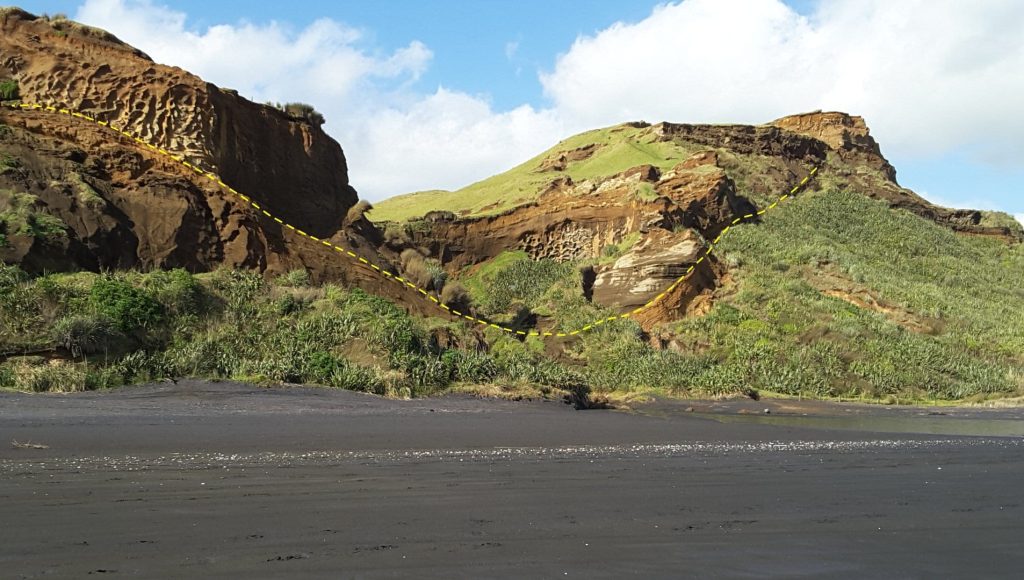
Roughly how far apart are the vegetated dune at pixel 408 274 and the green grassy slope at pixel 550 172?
2.09 feet

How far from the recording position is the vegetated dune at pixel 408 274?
62.3 feet

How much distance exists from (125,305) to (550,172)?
151 feet

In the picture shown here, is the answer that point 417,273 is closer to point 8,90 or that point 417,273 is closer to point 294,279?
point 294,279

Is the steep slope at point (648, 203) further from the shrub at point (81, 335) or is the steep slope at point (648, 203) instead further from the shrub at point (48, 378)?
the shrub at point (48, 378)

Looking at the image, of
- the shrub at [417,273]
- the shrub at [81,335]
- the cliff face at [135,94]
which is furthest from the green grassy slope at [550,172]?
the shrub at [81,335]

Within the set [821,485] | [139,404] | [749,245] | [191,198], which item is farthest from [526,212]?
[821,485]

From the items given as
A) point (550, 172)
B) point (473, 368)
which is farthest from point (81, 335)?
point (550, 172)

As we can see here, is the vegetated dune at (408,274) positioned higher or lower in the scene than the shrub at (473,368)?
higher

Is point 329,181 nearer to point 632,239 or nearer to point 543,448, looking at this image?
point 632,239

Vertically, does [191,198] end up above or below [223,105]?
below

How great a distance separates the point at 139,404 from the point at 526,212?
34941mm

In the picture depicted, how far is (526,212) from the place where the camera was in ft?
154

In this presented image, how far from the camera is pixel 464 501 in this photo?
6.85 m

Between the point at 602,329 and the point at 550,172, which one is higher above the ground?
the point at 550,172
